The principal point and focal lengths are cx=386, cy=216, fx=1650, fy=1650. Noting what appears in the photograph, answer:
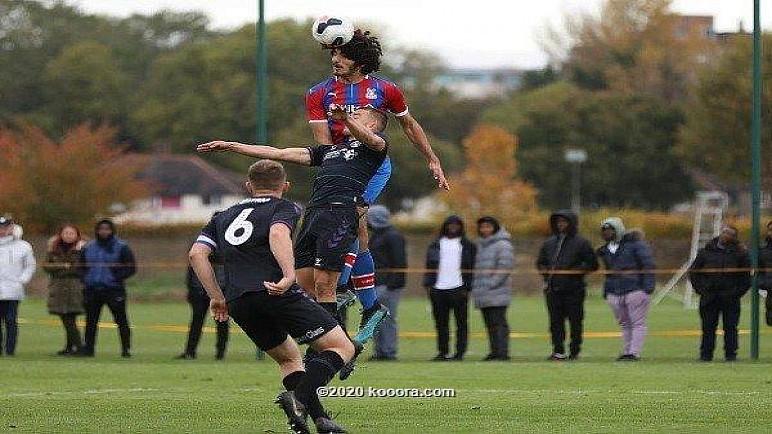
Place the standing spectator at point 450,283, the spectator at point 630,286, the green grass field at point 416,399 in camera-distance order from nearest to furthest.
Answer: the green grass field at point 416,399 < the spectator at point 630,286 < the standing spectator at point 450,283

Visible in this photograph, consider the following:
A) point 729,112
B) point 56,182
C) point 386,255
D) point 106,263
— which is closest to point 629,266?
point 386,255

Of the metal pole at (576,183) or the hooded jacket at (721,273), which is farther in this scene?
the metal pole at (576,183)

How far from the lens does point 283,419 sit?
38.7 feet

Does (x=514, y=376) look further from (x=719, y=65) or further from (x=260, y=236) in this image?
(x=719, y=65)

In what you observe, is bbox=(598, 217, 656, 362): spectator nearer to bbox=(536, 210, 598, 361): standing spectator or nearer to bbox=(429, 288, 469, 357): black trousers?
bbox=(536, 210, 598, 361): standing spectator

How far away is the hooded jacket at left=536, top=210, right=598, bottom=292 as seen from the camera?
21672mm

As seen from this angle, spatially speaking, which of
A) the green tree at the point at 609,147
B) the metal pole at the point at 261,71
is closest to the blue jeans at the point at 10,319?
the metal pole at the point at 261,71

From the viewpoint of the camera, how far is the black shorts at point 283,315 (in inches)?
412

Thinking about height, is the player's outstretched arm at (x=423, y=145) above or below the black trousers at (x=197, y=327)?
above

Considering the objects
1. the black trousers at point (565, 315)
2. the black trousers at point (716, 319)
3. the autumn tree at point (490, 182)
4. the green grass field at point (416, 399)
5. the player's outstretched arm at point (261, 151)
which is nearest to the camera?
the player's outstretched arm at point (261, 151)

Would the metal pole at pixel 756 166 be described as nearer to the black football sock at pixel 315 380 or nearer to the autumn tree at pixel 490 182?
the black football sock at pixel 315 380

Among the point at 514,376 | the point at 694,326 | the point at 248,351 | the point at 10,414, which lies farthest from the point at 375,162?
the point at 694,326

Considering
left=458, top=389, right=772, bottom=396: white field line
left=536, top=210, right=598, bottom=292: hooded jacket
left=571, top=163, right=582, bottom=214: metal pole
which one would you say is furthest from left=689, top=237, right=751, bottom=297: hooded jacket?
left=571, top=163, right=582, bottom=214: metal pole

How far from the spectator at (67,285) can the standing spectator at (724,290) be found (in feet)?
27.6
